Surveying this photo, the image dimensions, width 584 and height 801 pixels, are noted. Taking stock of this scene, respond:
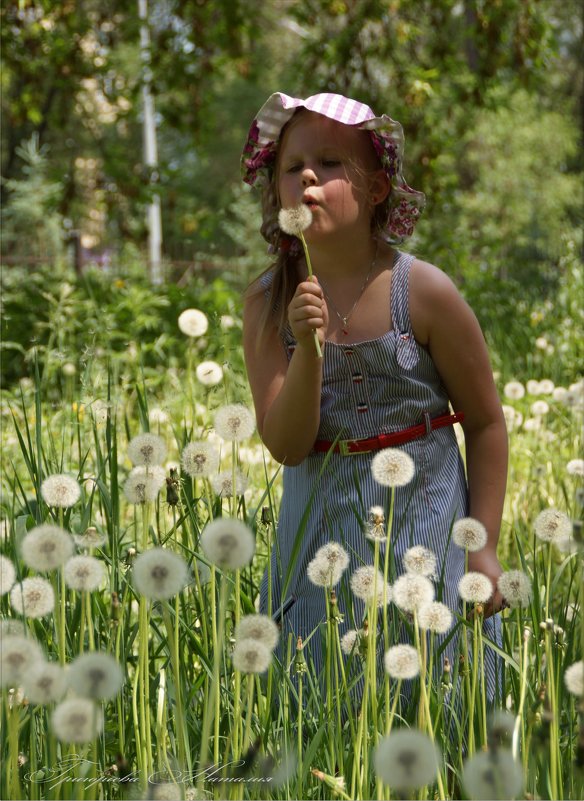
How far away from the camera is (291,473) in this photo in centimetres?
215

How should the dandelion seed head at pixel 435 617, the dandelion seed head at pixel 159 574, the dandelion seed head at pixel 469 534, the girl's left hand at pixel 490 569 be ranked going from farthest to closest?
the girl's left hand at pixel 490 569 < the dandelion seed head at pixel 469 534 < the dandelion seed head at pixel 435 617 < the dandelion seed head at pixel 159 574

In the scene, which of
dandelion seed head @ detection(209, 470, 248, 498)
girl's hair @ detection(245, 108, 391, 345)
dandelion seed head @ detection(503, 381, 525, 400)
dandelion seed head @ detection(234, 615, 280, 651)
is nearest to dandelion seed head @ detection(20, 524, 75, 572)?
dandelion seed head @ detection(234, 615, 280, 651)

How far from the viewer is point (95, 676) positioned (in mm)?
786

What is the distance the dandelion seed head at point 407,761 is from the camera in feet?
2.23

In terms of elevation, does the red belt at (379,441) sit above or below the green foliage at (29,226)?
below

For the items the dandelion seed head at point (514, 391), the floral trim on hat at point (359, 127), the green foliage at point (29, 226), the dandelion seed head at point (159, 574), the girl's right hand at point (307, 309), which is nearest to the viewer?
the dandelion seed head at point (159, 574)

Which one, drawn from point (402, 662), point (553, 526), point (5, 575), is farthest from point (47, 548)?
point (553, 526)

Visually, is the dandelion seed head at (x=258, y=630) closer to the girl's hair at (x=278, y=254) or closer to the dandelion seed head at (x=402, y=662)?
the dandelion seed head at (x=402, y=662)

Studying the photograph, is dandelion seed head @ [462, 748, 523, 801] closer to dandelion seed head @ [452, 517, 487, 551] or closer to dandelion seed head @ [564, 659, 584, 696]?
dandelion seed head @ [564, 659, 584, 696]

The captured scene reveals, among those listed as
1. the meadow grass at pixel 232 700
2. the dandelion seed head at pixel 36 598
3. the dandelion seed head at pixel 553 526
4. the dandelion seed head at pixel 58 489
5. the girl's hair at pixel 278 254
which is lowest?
the meadow grass at pixel 232 700

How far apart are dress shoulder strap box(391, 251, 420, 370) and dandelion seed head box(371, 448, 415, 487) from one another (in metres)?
0.82

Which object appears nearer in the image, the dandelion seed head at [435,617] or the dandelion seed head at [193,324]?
the dandelion seed head at [435,617]

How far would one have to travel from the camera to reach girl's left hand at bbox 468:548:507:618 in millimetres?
1852

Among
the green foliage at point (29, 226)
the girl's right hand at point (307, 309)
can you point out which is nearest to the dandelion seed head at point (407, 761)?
the girl's right hand at point (307, 309)
